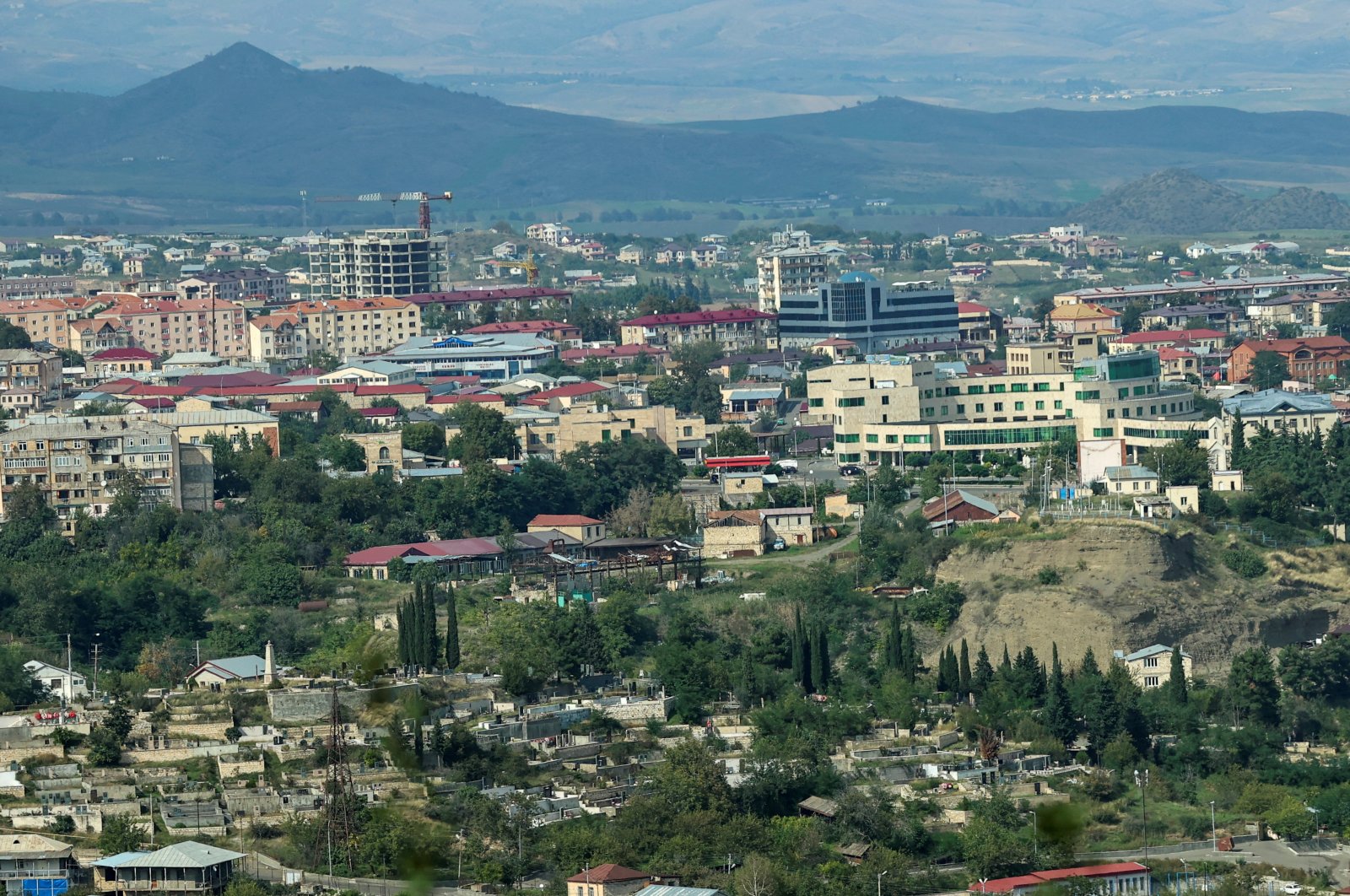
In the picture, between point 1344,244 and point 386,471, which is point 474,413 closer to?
point 386,471

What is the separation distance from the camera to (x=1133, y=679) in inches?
1844

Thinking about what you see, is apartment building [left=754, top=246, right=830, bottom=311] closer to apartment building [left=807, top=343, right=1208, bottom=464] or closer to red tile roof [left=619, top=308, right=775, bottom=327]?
red tile roof [left=619, top=308, right=775, bottom=327]

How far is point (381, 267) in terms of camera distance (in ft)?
350

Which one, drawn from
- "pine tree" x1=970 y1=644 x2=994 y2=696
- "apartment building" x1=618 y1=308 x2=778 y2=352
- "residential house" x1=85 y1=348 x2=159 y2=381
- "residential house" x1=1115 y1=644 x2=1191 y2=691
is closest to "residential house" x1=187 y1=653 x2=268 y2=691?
"pine tree" x1=970 y1=644 x2=994 y2=696

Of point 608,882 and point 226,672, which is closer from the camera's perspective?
point 608,882

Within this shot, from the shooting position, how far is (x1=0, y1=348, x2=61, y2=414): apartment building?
69312 millimetres

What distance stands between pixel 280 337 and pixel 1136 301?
26232 mm

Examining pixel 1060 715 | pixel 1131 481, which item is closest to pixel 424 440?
pixel 1131 481

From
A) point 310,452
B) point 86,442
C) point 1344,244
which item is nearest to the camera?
point 86,442

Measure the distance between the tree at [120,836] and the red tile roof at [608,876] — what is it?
509 centimetres

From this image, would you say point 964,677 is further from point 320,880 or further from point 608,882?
point 320,880

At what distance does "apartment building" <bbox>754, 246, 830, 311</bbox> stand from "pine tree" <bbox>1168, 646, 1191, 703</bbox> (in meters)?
53.0

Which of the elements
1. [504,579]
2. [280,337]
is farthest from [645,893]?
[280,337]

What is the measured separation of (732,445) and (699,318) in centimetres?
2813
